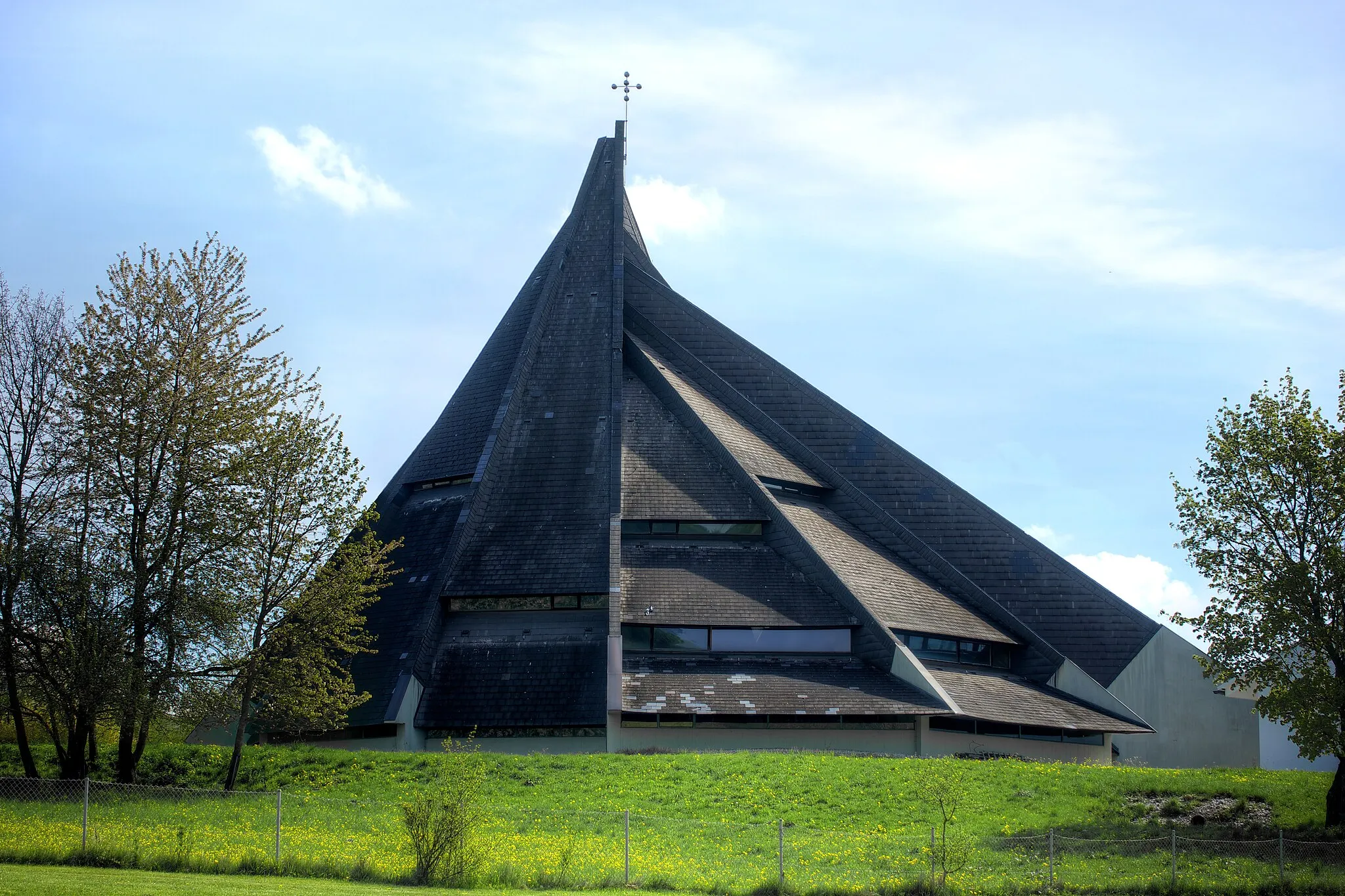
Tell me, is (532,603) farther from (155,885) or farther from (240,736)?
(155,885)

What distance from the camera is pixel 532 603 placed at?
33938 millimetres

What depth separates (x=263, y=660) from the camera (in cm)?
2623

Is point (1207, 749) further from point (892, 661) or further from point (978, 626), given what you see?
point (892, 661)

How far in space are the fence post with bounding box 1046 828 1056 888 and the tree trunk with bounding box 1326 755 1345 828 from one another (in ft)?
22.5

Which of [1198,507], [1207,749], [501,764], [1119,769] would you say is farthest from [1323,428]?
[501,764]

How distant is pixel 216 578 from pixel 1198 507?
1936 cm

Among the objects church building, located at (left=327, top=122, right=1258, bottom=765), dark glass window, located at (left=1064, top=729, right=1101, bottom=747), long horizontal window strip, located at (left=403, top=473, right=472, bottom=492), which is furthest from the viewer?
long horizontal window strip, located at (left=403, top=473, right=472, bottom=492)

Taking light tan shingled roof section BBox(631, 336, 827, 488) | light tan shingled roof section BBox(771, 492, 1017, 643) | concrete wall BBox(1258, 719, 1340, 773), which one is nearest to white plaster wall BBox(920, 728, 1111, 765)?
light tan shingled roof section BBox(771, 492, 1017, 643)

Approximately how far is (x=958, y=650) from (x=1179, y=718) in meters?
6.74

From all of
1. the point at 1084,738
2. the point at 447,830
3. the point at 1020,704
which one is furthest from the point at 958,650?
the point at 447,830

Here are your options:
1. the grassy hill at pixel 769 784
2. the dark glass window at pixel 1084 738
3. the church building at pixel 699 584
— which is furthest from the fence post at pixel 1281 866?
the dark glass window at pixel 1084 738

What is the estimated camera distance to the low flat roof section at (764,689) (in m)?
31.0

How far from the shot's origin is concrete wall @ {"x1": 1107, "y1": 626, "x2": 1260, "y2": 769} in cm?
3678

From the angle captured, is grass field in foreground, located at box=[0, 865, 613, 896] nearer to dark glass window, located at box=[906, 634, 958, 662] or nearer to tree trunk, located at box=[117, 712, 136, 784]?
tree trunk, located at box=[117, 712, 136, 784]
